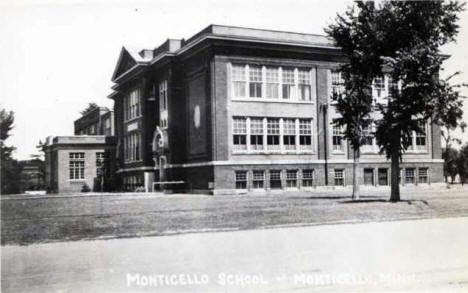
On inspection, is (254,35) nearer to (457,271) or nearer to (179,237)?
(179,237)

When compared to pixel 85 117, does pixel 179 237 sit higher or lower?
lower

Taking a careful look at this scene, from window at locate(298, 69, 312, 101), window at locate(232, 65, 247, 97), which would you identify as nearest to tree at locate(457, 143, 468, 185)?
window at locate(298, 69, 312, 101)

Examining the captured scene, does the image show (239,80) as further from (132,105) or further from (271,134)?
(132,105)

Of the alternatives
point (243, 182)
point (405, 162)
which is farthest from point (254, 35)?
point (405, 162)

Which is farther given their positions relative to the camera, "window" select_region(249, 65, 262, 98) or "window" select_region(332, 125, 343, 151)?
"window" select_region(332, 125, 343, 151)

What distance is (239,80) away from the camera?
32625 mm

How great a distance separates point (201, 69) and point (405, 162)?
15350 mm

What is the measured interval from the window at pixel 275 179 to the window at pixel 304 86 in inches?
199

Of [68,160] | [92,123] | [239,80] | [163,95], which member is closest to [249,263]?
[239,80]

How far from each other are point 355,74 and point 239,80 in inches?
Result: 438

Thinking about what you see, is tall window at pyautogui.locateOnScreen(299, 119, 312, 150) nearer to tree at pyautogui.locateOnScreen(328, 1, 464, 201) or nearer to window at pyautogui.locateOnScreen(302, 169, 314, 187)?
window at pyautogui.locateOnScreen(302, 169, 314, 187)

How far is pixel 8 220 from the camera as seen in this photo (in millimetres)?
16453

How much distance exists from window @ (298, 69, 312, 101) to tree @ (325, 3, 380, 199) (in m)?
11.5

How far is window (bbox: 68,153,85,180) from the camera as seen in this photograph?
4991 cm
